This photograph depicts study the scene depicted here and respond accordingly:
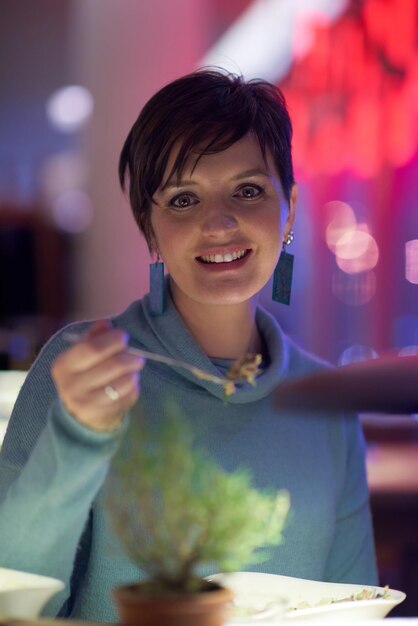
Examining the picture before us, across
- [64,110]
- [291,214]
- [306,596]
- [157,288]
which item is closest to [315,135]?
[64,110]

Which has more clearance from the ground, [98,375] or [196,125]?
[196,125]

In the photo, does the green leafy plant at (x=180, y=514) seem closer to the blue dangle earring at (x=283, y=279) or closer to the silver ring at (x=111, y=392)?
the silver ring at (x=111, y=392)

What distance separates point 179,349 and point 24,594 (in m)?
0.55

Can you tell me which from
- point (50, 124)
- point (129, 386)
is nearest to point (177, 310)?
point (129, 386)

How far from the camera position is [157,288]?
141cm

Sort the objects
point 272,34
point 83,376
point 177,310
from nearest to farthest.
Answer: point 83,376
point 177,310
point 272,34

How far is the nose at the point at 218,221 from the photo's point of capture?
127 centimetres

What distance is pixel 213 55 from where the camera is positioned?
15.0 ft

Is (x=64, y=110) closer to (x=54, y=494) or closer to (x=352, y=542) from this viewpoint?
(x=352, y=542)

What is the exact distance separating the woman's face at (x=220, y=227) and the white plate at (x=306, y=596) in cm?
43

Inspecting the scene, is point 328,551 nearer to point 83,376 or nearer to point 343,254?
point 83,376

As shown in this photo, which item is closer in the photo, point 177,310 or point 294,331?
point 177,310

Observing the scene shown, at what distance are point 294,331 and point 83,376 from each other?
14.7 feet

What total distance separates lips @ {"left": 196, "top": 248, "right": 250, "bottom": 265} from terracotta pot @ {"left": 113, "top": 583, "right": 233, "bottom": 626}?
0.61 meters
